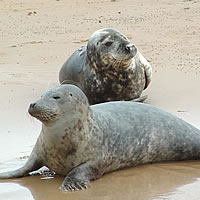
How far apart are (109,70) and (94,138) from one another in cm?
259

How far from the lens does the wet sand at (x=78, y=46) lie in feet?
13.9

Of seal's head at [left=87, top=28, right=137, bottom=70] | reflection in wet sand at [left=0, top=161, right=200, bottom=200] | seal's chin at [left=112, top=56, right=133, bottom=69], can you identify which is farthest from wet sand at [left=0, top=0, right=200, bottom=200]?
seal's head at [left=87, top=28, right=137, bottom=70]

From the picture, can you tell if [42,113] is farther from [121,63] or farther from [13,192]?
[121,63]

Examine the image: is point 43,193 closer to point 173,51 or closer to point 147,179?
point 147,179

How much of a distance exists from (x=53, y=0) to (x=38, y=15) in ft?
9.87

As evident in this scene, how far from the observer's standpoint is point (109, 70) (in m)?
6.96

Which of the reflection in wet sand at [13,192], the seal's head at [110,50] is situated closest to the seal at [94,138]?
the reflection in wet sand at [13,192]

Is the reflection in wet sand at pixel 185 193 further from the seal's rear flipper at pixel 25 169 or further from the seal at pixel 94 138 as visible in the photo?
the seal's rear flipper at pixel 25 169

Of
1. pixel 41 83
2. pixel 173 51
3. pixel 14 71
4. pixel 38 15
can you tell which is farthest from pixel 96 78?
pixel 38 15

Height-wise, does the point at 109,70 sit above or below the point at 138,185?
above

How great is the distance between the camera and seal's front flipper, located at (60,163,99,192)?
418cm

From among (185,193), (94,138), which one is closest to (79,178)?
(94,138)

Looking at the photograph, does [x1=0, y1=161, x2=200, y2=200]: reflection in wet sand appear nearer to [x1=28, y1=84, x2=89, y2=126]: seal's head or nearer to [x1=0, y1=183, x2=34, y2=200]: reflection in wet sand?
[x1=0, y1=183, x2=34, y2=200]: reflection in wet sand

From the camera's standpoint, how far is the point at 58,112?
168 inches
